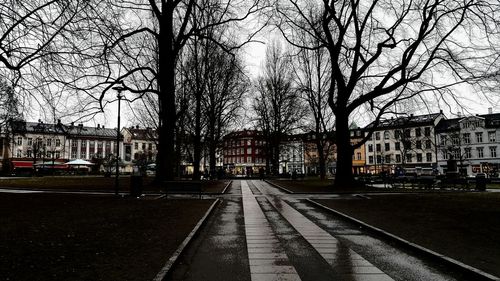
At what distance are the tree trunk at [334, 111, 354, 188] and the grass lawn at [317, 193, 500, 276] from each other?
37.3 ft

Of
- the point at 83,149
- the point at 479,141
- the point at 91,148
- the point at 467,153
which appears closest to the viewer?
the point at 467,153

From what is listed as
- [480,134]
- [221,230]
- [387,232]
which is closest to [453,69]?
[387,232]

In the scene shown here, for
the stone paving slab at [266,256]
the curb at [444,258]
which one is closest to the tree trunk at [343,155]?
the stone paving slab at [266,256]

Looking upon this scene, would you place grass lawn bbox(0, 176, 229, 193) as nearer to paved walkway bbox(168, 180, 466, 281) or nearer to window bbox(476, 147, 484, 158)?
paved walkway bbox(168, 180, 466, 281)

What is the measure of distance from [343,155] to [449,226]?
1696 centimetres

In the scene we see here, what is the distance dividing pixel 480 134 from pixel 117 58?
79.5 m

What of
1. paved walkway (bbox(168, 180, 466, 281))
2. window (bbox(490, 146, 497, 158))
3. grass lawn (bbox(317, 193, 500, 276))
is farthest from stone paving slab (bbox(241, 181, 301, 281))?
window (bbox(490, 146, 497, 158))

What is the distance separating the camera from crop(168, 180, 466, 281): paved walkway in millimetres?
6129

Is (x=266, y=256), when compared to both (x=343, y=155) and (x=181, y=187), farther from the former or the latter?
(x=343, y=155)

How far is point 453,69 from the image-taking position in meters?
22.4

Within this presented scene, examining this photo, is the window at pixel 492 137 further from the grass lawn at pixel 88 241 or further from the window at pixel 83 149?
the window at pixel 83 149

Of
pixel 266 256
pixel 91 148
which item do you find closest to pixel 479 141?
pixel 266 256

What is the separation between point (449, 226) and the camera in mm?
10336

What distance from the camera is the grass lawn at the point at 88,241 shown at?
581 centimetres
